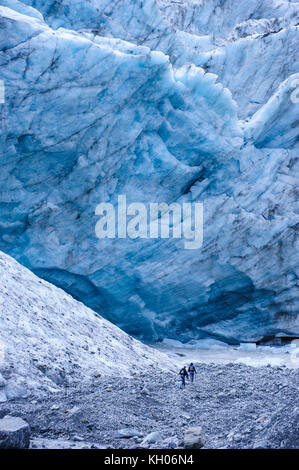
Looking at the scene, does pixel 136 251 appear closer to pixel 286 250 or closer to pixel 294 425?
pixel 286 250

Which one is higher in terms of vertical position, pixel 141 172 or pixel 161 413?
pixel 141 172

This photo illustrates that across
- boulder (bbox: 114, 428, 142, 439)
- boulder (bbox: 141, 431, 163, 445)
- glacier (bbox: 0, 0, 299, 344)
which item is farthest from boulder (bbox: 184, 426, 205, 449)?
glacier (bbox: 0, 0, 299, 344)

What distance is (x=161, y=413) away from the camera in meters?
5.50

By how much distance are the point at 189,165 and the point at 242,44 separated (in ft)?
16.2

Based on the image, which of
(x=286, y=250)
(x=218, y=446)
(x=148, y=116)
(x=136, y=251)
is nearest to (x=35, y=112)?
(x=148, y=116)

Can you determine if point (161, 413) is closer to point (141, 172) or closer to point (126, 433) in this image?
point (126, 433)

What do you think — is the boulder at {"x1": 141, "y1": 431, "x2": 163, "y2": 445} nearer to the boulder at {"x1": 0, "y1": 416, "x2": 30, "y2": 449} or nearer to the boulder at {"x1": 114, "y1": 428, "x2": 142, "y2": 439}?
the boulder at {"x1": 114, "y1": 428, "x2": 142, "y2": 439}

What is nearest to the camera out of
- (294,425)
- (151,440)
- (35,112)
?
(294,425)

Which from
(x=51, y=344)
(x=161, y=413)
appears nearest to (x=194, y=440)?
(x=161, y=413)

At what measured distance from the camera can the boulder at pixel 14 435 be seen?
3.59 meters

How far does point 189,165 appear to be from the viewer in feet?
45.0

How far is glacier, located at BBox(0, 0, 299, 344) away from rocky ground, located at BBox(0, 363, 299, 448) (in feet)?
19.7

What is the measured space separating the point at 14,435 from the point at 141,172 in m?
10.1

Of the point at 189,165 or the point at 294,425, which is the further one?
the point at 189,165
